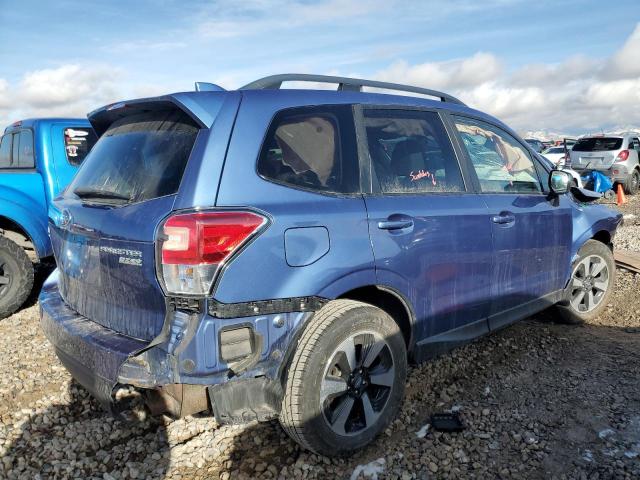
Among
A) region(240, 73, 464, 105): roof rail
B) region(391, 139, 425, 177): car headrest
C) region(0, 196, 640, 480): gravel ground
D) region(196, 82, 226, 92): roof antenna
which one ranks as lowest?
region(0, 196, 640, 480): gravel ground

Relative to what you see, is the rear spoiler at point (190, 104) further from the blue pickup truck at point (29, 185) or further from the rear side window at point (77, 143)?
the rear side window at point (77, 143)

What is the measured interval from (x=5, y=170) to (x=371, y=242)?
15.4 feet

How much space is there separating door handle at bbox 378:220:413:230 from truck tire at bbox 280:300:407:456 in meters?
0.42

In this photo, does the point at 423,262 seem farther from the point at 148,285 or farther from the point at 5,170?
the point at 5,170

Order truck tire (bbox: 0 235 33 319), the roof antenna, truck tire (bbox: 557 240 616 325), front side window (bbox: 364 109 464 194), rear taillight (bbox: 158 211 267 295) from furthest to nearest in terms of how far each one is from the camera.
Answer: truck tire (bbox: 0 235 33 319) < truck tire (bbox: 557 240 616 325) < front side window (bbox: 364 109 464 194) < the roof antenna < rear taillight (bbox: 158 211 267 295)

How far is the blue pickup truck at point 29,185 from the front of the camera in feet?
16.3

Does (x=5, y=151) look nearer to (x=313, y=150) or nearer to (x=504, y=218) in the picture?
(x=313, y=150)

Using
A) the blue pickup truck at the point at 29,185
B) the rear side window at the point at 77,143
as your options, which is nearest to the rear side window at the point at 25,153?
the blue pickup truck at the point at 29,185

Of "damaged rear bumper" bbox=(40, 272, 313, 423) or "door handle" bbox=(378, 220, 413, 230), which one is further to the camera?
"door handle" bbox=(378, 220, 413, 230)

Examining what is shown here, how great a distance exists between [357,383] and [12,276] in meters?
3.93

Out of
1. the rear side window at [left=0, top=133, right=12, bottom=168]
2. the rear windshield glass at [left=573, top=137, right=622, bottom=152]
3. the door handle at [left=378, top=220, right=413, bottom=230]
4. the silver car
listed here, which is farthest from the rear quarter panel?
the rear windshield glass at [left=573, top=137, right=622, bottom=152]

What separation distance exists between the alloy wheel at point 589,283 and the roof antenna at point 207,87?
337 cm

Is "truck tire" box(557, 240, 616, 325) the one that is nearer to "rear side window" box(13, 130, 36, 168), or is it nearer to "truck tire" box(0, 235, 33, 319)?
"truck tire" box(0, 235, 33, 319)

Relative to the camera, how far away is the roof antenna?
2.51 metres
